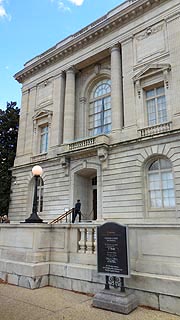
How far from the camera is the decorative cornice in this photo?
65.9 ft

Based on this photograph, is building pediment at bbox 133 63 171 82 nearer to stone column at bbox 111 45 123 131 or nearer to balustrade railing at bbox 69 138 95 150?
stone column at bbox 111 45 123 131

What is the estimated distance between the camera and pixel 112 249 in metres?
7.05

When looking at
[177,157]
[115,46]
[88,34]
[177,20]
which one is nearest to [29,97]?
[88,34]

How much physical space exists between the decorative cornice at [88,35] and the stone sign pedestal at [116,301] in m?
20.3

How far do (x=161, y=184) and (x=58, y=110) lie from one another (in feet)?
39.5

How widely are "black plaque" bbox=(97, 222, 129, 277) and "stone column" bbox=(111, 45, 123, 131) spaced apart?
12677 mm

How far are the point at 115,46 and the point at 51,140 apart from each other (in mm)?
9735

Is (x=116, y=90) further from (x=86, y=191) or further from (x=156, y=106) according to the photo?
(x=86, y=191)

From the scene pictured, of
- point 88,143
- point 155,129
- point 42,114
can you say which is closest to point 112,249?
point 155,129

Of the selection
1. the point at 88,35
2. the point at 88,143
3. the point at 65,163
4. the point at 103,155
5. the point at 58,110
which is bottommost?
the point at 65,163

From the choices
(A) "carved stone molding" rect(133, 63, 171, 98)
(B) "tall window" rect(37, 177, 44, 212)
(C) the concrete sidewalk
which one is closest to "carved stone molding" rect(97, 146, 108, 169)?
(A) "carved stone molding" rect(133, 63, 171, 98)

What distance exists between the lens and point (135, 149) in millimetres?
17562

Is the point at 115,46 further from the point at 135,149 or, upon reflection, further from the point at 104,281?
the point at 104,281

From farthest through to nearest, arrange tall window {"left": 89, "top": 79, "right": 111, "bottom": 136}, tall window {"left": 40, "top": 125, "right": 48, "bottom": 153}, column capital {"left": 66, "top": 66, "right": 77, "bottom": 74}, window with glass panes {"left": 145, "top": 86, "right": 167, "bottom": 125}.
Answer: tall window {"left": 40, "top": 125, "right": 48, "bottom": 153}, column capital {"left": 66, "top": 66, "right": 77, "bottom": 74}, tall window {"left": 89, "top": 79, "right": 111, "bottom": 136}, window with glass panes {"left": 145, "top": 86, "right": 167, "bottom": 125}
